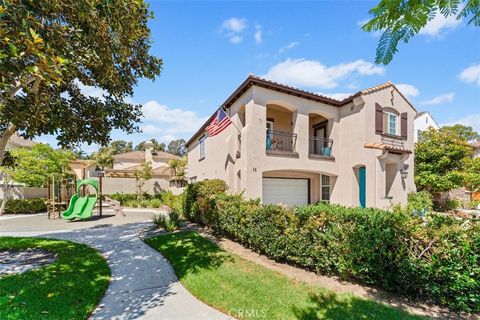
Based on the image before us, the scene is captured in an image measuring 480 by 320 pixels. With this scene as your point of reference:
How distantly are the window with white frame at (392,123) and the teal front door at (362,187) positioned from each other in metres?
3.59

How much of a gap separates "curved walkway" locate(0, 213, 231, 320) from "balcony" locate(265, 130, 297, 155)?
309 inches

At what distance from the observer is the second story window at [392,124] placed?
15750 mm

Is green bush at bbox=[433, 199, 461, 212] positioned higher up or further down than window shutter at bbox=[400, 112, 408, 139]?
further down

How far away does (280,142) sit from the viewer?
575 inches

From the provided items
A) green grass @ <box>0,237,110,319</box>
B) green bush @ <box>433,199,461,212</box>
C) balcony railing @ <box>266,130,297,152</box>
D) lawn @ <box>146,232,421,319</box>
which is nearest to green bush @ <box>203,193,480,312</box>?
lawn @ <box>146,232,421,319</box>

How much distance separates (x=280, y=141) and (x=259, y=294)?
1056 centimetres

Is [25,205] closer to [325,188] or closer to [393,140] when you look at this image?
[325,188]

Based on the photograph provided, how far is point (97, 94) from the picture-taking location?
9047mm

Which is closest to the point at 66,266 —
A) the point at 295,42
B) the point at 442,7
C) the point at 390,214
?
the point at 390,214

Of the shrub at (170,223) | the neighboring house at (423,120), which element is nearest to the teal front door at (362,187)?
the shrub at (170,223)

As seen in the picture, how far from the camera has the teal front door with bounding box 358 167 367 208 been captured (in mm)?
14181

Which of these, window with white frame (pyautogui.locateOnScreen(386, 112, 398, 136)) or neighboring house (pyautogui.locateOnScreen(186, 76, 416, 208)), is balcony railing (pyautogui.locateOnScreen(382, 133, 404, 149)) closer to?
neighboring house (pyautogui.locateOnScreen(186, 76, 416, 208))

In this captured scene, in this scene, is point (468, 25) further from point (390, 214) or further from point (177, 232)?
point (177, 232)

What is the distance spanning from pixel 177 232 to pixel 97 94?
6.32 meters
